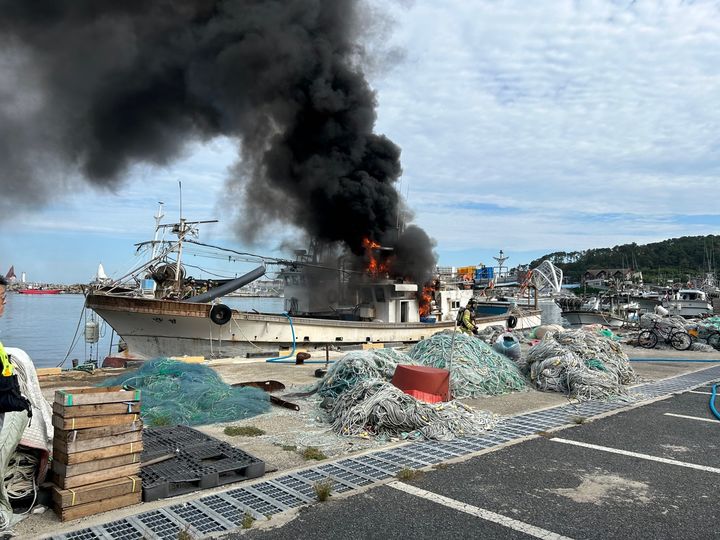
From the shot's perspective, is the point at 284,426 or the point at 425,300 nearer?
the point at 284,426

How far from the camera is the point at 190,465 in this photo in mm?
4707

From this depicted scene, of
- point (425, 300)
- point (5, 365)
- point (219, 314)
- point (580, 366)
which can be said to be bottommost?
point (580, 366)

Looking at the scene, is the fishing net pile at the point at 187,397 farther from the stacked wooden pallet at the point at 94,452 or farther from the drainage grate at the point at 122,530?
the drainage grate at the point at 122,530

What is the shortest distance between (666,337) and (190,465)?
56.6 feet

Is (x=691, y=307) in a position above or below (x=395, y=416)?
above

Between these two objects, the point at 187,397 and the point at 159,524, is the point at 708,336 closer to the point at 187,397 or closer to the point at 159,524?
the point at 187,397

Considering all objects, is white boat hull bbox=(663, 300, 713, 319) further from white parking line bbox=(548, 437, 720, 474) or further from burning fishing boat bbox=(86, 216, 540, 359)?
white parking line bbox=(548, 437, 720, 474)

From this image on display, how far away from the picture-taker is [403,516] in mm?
3953

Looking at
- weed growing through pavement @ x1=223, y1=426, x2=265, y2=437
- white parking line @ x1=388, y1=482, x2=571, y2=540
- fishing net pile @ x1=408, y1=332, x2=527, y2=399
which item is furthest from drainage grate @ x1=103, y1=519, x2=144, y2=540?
fishing net pile @ x1=408, y1=332, x2=527, y2=399

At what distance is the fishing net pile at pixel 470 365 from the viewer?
28.9 feet

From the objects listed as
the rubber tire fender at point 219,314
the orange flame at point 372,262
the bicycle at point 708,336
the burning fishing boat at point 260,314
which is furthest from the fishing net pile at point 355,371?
the orange flame at point 372,262

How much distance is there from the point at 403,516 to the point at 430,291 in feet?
73.3

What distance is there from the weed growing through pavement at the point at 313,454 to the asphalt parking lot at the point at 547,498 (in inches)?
41.2

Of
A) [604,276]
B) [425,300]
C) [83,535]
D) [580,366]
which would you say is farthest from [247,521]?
[604,276]
